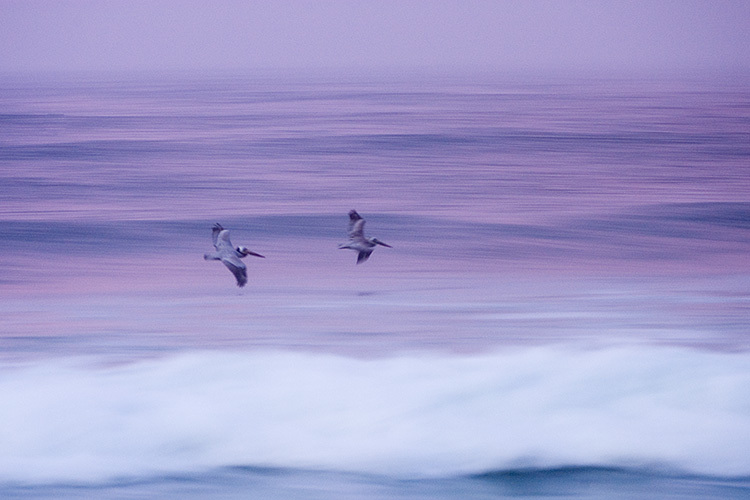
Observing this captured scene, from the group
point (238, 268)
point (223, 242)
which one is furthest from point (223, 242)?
point (238, 268)

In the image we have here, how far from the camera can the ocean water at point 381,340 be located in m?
4.50

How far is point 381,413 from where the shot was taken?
16.6 feet

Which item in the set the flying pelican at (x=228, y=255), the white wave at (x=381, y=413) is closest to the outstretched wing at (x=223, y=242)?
the flying pelican at (x=228, y=255)

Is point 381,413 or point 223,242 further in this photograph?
point 223,242

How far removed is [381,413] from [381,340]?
1.15 meters

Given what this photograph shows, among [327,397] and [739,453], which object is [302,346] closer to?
[327,397]

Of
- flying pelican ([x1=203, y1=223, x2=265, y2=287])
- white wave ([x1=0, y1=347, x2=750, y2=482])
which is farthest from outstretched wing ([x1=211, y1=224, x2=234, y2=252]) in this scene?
white wave ([x1=0, y1=347, x2=750, y2=482])

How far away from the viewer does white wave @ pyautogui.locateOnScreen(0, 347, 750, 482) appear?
4.56 m

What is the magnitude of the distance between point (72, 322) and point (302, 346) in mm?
1806

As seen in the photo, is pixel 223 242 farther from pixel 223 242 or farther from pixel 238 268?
pixel 238 268

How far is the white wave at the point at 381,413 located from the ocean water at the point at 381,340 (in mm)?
16

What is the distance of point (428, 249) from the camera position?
10.1 meters

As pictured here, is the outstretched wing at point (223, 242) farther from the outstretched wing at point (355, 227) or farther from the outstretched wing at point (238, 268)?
the outstretched wing at point (355, 227)

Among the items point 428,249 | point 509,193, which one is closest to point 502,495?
point 428,249
